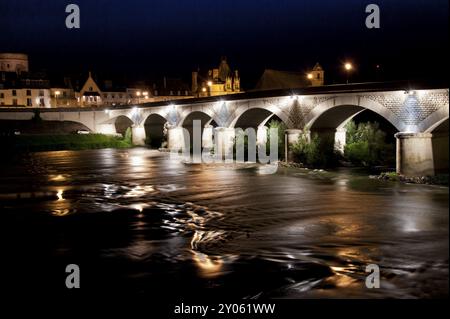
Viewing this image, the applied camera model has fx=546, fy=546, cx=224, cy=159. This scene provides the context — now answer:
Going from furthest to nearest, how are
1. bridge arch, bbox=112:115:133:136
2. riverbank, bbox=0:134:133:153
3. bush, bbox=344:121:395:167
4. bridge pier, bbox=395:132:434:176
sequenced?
bridge arch, bbox=112:115:133:136 < riverbank, bbox=0:134:133:153 < bush, bbox=344:121:395:167 < bridge pier, bbox=395:132:434:176

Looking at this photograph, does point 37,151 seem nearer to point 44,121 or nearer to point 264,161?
point 44,121

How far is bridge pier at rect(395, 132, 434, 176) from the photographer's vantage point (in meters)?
27.2

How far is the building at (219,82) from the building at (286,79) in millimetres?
15108

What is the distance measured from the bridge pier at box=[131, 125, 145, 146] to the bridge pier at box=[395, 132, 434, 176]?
155 feet

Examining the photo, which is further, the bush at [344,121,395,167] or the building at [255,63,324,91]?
the building at [255,63,324,91]

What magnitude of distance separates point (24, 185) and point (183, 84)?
82.0m

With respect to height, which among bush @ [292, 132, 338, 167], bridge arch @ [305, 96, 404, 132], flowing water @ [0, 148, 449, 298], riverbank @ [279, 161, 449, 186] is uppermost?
bridge arch @ [305, 96, 404, 132]

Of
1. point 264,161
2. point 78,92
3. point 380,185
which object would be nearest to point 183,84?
point 78,92

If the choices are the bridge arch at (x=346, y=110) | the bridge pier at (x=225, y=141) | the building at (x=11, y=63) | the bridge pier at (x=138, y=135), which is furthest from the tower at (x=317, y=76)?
the building at (x=11, y=63)

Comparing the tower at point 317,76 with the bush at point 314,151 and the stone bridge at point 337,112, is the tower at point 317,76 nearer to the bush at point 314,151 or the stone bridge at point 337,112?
the stone bridge at point 337,112

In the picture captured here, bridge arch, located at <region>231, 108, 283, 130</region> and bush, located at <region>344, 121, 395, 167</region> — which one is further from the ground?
bridge arch, located at <region>231, 108, 283, 130</region>

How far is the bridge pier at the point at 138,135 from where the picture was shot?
71000mm

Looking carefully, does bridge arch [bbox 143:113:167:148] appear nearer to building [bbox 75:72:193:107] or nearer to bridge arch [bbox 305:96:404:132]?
building [bbox 75:72:193:107]

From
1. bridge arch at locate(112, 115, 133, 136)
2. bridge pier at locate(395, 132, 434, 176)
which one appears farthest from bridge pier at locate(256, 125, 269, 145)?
bridge arch at locate(112, 115, 133, 136)
